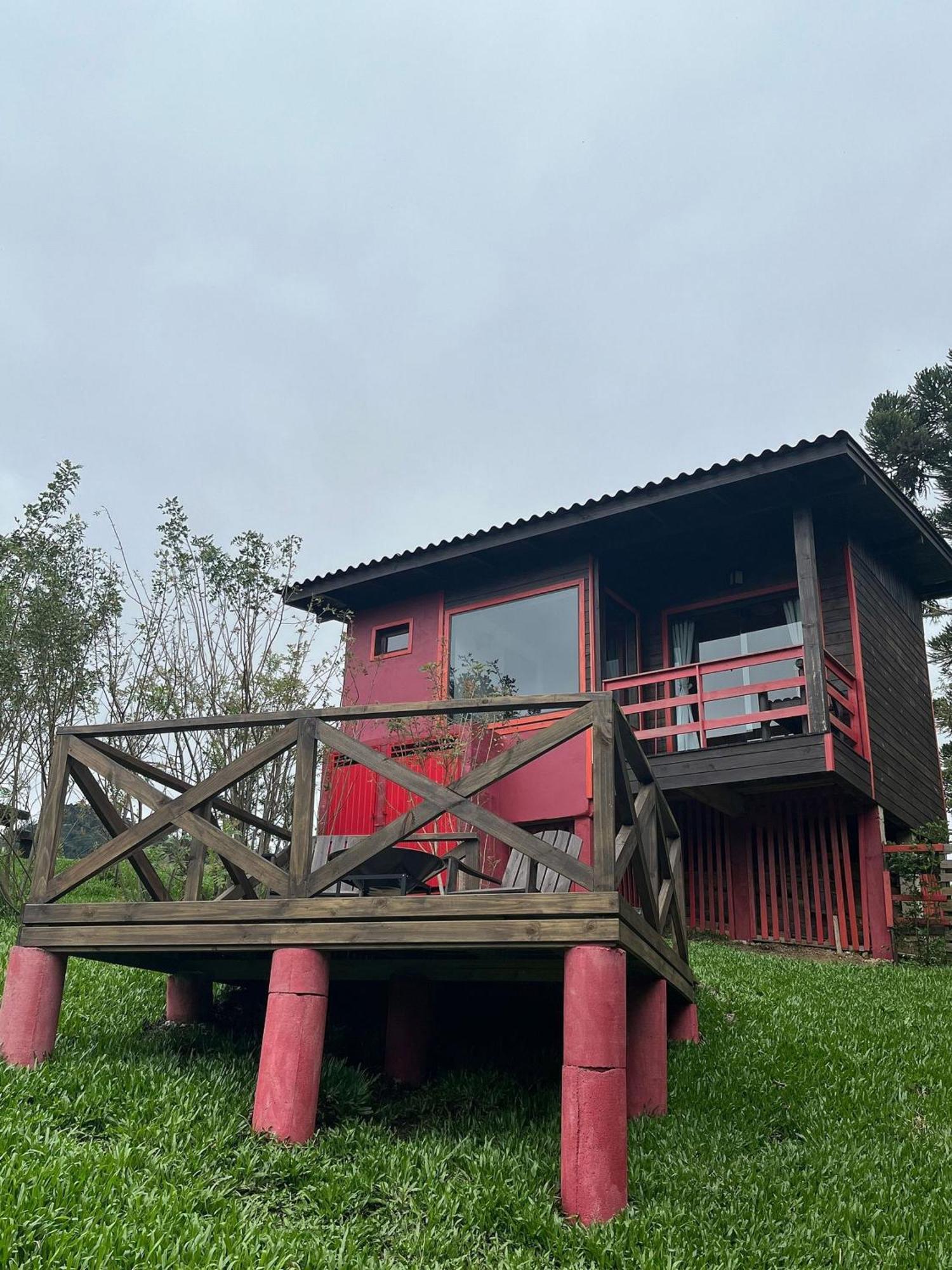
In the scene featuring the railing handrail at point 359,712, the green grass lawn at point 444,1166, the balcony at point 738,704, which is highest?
the balcony at point 738,704

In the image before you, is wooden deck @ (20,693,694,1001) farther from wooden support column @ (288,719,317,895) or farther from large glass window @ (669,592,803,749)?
large glass window @ (669,592,803,749)

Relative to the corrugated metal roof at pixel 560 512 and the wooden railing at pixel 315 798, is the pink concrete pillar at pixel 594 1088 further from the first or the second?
the corrugated metal roof at pixel 560 512

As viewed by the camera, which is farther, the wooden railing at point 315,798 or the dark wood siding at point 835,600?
the dark wood siding at point 835,600

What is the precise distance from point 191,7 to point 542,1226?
17.5 meters

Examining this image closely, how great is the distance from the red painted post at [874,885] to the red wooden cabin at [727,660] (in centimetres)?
2

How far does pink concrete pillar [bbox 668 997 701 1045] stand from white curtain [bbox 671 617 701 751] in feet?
16.6

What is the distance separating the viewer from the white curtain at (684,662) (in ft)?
38.6

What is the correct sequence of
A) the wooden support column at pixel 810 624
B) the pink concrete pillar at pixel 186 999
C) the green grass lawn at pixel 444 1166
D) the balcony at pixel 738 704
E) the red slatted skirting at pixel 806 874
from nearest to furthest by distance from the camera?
the green grass lawn at pixel 444 1166 < the pink concrete pillar at pixel 186 999 < the wooden support column at pixel 810 624 < the balcony at pixel 738 704 < the red slatted skirting at pixel 806 874

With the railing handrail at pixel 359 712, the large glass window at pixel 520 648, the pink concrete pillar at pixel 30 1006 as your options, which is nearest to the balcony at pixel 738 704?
the large glass window at pixel 520 648

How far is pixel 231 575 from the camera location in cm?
1048

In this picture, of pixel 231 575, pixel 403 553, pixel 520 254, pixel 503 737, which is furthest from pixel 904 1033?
pixel 520 254

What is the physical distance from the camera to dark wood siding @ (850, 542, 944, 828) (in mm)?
11828

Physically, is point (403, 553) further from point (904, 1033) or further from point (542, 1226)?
point (542, 1226)

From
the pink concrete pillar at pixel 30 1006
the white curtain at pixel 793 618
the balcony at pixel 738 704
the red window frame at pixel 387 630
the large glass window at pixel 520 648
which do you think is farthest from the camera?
the red window frame at pixel 387 630
